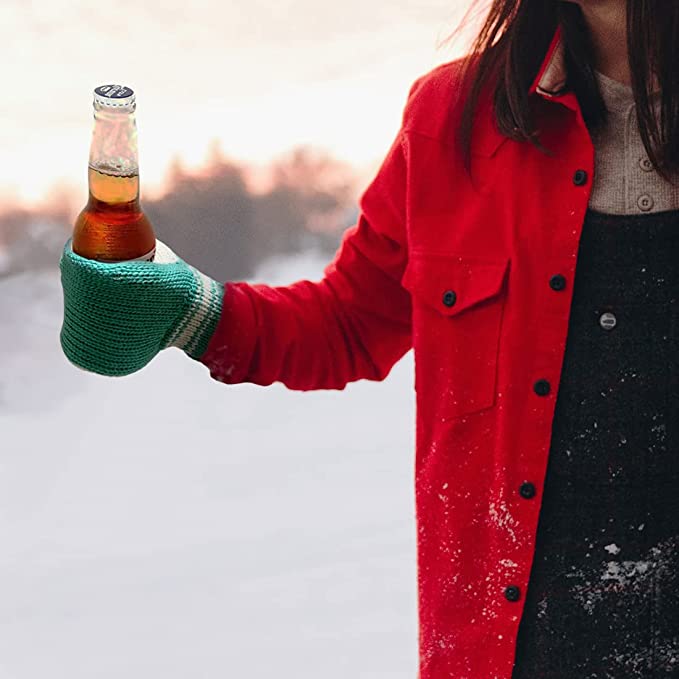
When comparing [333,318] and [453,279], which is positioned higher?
[453,279]

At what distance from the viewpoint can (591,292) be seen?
41.9 inches

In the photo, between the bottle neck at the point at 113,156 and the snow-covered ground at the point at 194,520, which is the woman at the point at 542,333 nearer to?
the bottle neck at the point at 113,156

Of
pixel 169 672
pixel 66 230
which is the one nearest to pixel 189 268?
pixel 169 672

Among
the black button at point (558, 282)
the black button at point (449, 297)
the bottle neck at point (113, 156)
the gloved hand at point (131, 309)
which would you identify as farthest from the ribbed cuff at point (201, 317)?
the black button at point (558, 282)

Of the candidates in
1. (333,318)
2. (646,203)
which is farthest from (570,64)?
(333,318)

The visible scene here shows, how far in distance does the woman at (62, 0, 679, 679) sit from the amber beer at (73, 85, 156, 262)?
2cm

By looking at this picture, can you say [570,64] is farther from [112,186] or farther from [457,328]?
[112,186]

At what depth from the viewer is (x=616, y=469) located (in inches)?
41.3

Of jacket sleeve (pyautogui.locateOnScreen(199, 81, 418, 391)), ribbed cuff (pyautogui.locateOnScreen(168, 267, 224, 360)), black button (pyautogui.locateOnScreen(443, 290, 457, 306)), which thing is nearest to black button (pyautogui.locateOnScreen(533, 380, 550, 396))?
black button (pyautogui.locateOnScreen(443, 290, 457, 306))

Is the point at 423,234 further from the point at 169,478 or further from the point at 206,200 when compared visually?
the point at 206,200

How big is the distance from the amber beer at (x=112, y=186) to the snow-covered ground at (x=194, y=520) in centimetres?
113

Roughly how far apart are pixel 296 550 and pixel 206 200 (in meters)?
0.86

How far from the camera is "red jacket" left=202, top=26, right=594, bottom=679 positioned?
107 cm

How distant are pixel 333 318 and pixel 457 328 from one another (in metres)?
0.20
